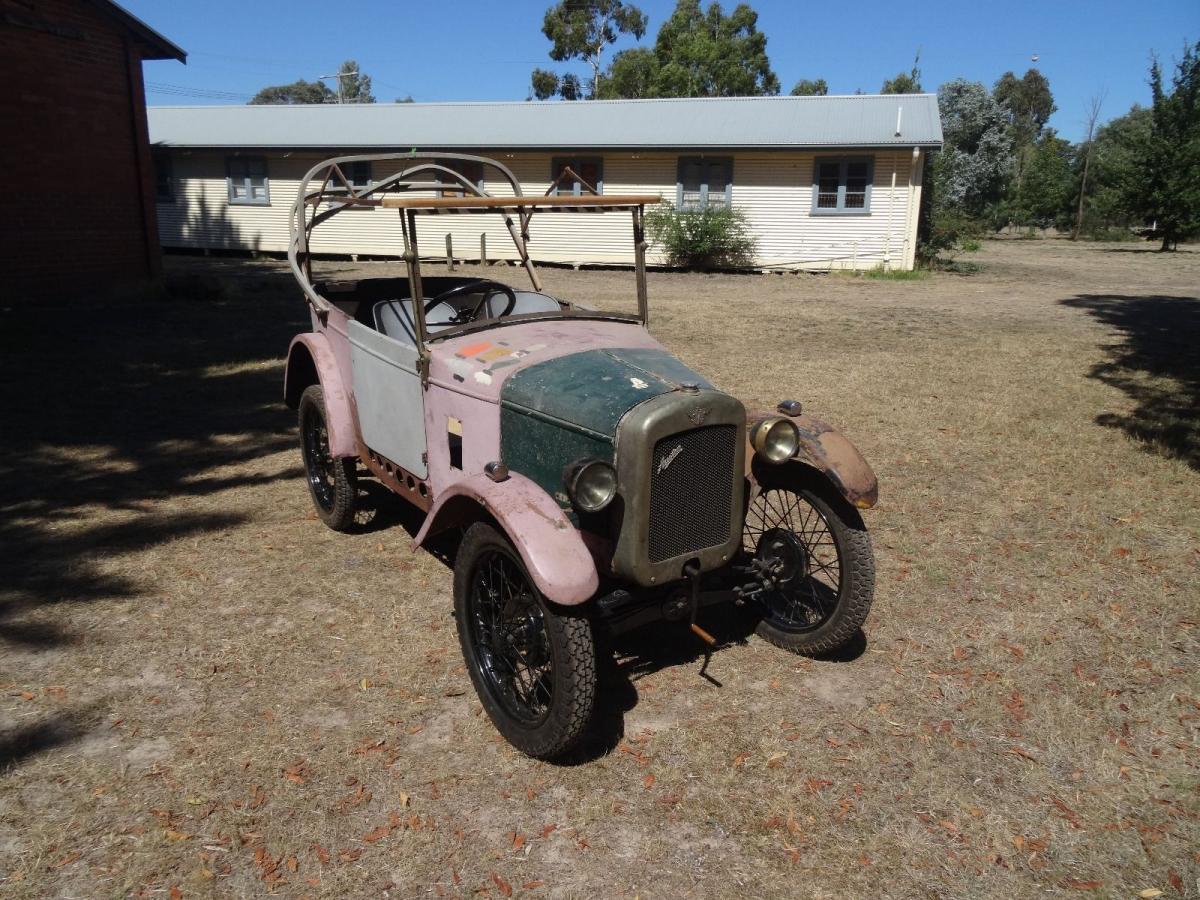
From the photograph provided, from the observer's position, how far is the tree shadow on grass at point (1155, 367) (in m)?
7.27

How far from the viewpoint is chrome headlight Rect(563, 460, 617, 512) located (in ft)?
9.66

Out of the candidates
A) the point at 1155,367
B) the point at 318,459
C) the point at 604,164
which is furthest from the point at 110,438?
the point at 604,164

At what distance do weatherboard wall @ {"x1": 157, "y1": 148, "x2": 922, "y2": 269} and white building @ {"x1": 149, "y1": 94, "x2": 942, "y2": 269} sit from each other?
3cm

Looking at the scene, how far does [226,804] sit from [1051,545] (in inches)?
179

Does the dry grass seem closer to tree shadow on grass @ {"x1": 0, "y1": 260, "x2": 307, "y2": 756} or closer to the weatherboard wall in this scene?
tree shadow on grass @ {"x1": 0, "y1": 260, "x2": 307, "y2": 756}

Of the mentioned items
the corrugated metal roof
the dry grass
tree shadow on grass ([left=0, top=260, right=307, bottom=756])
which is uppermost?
the corrugated metal roof

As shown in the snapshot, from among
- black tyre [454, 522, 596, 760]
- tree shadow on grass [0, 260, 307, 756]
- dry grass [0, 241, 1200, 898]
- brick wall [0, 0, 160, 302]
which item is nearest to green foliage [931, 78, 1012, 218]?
brick wall [0, 0, 160, 302]

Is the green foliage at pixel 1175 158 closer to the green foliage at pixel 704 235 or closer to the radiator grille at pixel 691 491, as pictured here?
the green foliage at pixel 704 235

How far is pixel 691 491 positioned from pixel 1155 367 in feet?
29.6

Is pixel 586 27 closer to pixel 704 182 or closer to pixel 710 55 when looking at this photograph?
pixel 710 55

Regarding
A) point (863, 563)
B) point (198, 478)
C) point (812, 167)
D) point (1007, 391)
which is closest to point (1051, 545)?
point (863, 563)

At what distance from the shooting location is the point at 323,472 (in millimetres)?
5547

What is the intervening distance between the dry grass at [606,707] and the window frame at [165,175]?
64.3ft

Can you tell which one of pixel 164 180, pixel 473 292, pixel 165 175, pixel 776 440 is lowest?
pixel 776 440
